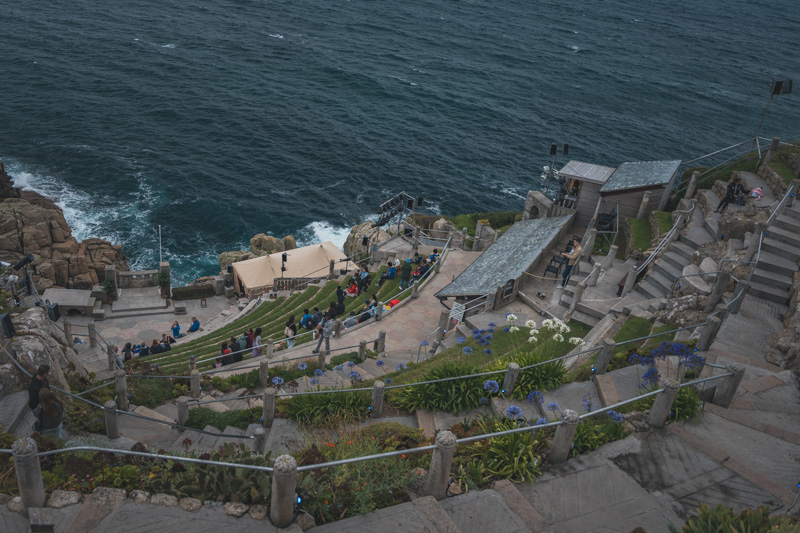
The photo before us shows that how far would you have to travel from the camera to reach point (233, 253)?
4381 centimetres

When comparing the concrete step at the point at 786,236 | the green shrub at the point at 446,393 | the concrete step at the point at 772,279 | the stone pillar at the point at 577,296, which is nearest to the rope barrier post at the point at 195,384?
the green shrub at the point at 446,393

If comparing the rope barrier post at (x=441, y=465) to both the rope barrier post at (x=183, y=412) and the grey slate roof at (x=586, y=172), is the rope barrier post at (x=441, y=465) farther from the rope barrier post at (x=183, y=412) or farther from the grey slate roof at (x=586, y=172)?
the grey slate roof at (x=586, y=172)

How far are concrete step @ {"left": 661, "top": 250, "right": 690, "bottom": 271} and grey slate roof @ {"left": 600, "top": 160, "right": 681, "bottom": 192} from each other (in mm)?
7466

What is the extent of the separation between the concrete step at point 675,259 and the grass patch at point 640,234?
2983mm

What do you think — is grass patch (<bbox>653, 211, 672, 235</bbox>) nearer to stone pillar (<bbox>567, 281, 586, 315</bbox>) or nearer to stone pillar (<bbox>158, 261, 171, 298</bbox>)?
stone pillar (<bbox>567, 281, 586, 315</bbox>)

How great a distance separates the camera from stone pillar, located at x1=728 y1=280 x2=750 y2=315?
61.2 feet

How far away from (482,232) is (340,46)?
215ft

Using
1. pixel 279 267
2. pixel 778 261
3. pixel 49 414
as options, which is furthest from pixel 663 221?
pixel 49 414

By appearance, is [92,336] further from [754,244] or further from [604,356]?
[754,244]

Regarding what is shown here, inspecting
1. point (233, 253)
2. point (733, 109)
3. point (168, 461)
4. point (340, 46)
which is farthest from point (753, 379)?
point (340, 46)

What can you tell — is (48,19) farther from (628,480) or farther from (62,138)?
(628,480)

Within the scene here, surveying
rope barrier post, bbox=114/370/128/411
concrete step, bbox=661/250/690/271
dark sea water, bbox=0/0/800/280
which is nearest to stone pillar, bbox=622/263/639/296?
concrete step, bbox=661/250/690/271

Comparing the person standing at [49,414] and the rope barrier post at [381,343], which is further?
the rope barrier post at [381,343]

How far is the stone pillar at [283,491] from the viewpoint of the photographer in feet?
33.1
